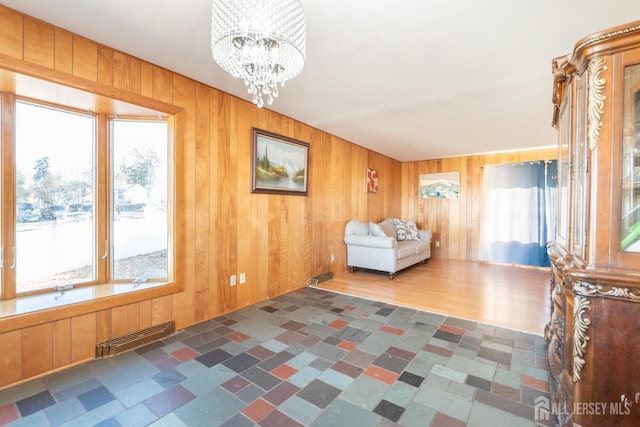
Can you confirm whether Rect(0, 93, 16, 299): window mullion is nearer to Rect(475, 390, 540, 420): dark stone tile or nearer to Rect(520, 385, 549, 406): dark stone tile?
Rect(475, 390, 540, 420): dark stone tile

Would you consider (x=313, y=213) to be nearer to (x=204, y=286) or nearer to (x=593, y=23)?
(x=204, y=286)

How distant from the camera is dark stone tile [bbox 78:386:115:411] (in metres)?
1.52

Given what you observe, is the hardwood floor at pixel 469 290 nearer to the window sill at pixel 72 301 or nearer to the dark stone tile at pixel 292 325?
the dark stone tile at pixel 292 325

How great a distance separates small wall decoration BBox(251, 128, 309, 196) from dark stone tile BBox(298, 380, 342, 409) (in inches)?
81.6

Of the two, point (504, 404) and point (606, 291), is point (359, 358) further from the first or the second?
point (606, 291)

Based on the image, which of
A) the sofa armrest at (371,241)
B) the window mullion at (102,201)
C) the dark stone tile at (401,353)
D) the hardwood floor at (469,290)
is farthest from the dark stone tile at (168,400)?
the sofa armrest at (371,241)

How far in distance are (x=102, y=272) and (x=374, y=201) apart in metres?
4.52

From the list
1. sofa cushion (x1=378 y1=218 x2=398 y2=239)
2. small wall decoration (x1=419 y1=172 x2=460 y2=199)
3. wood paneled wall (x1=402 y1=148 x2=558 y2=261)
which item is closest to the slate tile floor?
sofa cushion (x1=378 y1=218 x2=398 y2=239)

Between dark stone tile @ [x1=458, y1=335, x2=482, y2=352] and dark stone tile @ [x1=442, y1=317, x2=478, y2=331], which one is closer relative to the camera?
dark stone tile @ [x1=458, y1=335, x2=482, y2=352]

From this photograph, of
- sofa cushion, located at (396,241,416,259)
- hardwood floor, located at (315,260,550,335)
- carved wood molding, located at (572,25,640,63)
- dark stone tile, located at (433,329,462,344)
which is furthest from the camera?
sofa cushion, located at (396,241,416,259)

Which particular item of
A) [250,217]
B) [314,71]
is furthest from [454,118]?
[250,217]

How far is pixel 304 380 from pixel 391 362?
64cm

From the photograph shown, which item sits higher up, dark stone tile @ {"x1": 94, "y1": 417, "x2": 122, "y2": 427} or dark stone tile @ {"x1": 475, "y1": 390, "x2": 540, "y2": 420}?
dark stone tile @ {"x1": 94, "y1": 417, "x2": 122, "y2": 427}

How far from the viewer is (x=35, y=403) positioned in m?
1.52
